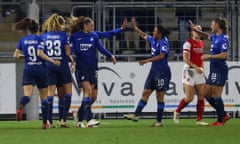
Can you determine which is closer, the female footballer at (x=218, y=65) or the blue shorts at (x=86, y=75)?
the blue shorts at (x=86, y=75)

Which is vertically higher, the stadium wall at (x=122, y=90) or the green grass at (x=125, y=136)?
the stadium wall at (x=122, y=90)

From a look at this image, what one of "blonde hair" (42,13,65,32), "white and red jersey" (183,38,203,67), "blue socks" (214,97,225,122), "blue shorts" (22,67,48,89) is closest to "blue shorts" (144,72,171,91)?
"white and red jersey" (183,38,203,67)

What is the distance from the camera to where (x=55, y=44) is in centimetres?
1620

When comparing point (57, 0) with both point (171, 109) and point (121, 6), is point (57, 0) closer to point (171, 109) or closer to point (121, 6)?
point (121, 6)

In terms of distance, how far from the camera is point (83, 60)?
53.8 feet

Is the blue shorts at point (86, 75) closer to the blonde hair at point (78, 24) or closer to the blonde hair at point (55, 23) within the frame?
the blonde hair at point (78, 24)

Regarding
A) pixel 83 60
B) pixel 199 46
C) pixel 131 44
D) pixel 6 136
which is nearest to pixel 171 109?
pixel 131 44

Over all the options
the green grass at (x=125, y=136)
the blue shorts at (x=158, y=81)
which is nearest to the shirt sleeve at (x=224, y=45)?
the blue shorts at (x=158, y=81)

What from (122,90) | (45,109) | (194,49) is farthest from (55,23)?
(122,90)

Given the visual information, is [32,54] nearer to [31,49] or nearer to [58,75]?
[31,49]

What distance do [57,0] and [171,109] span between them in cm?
432

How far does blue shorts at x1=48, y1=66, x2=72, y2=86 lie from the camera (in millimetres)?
16328

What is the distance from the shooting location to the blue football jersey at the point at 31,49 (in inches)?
608

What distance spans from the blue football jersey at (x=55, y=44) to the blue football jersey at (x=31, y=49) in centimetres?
62
